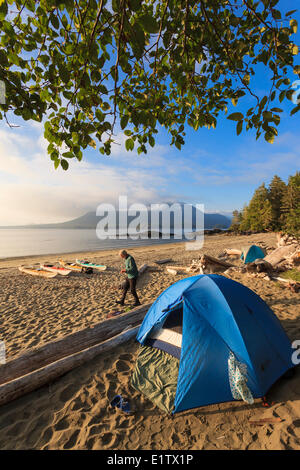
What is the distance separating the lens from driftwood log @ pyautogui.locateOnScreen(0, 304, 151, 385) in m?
4.07

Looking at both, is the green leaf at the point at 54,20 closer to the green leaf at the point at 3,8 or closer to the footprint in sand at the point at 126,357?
the green leaf at the point at 3,8

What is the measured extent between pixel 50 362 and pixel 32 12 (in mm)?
5852

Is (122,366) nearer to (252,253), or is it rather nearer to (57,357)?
(57,357)

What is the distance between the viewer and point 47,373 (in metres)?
4.11

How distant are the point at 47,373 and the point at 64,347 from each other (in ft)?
2.38

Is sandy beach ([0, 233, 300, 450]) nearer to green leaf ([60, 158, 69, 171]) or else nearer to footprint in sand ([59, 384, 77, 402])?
footprint in sand ([59, 384, 77, 402])

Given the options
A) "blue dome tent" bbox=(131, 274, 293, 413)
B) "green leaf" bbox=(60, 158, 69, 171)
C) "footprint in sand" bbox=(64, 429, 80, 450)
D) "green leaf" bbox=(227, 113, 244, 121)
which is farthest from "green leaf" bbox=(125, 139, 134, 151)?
"footprint in sand" bbox=(64, 429, 80, 450)

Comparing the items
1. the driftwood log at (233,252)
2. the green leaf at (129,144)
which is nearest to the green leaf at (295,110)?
the green leaf at (129,144)

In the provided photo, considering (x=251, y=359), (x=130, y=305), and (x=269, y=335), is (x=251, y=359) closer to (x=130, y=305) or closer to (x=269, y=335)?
(x=269, y=335)

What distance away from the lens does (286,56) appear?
235 cm

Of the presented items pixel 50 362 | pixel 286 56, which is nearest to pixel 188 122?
pixel 286 56

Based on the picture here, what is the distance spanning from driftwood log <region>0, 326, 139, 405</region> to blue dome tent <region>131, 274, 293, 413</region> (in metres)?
1.13

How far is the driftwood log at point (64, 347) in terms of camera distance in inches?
160
